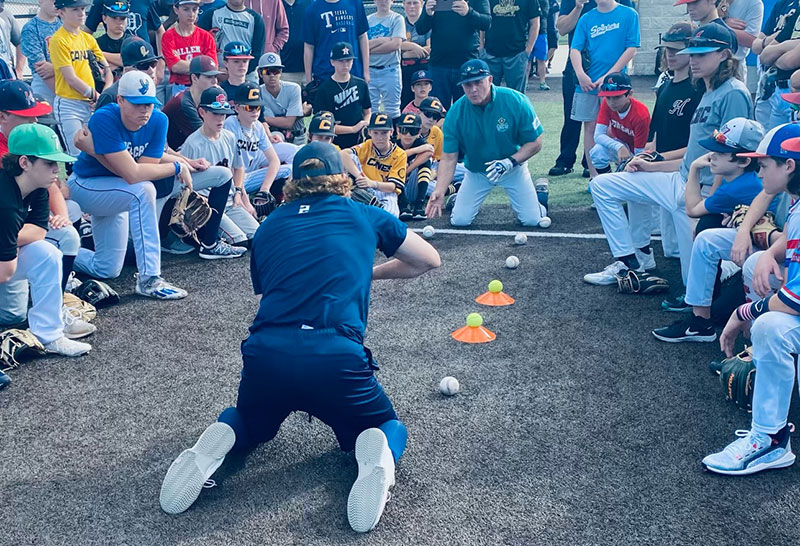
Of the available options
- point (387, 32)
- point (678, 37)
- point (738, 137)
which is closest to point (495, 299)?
point (738, 137)

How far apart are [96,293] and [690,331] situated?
502cm

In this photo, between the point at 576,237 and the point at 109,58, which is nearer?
the point at 576,237

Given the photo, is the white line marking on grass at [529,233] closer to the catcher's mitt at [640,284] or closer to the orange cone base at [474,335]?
the catcher's mitt at [640,284]

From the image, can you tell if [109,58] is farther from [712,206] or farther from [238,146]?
[712,206]

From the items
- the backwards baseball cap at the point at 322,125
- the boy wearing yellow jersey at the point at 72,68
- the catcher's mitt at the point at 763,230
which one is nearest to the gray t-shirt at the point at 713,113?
the catcher's mitt at the point at 763,230

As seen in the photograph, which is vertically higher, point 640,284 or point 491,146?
point 491,146

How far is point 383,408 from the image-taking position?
171 inches

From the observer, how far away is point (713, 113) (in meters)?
6.71

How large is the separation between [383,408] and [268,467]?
0.79 m

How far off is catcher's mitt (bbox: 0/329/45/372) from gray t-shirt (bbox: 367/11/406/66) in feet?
25.1

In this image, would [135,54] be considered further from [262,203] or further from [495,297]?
[495,297]

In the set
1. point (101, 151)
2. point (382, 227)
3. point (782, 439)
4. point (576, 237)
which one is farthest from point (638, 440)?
point (101, 151)

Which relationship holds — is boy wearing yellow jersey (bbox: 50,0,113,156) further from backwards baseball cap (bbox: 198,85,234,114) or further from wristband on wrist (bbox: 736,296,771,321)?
wristband on wrist (bbox: 736,296,771,321)

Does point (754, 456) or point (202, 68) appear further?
point (202, 68)
